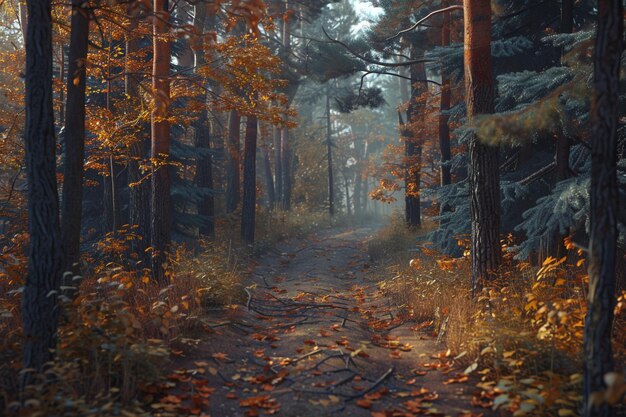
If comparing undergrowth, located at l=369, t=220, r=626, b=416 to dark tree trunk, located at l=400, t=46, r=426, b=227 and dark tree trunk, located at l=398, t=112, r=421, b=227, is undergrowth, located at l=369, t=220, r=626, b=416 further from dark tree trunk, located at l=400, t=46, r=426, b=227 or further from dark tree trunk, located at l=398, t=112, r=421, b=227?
dark tree trunk, located at l=400, t=46, r=426, b=227

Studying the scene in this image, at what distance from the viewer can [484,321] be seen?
636cm

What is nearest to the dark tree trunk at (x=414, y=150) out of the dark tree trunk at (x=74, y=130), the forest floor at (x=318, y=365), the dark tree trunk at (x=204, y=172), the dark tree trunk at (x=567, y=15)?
the dark tree trunk at (x=204, y=172)

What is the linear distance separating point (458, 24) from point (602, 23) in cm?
1274

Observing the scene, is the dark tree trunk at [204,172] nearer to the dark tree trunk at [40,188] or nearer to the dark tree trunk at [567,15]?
the dark tree trunk at [567,15]

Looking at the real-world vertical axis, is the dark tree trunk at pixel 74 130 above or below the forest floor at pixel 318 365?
above

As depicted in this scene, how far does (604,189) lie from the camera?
421cm

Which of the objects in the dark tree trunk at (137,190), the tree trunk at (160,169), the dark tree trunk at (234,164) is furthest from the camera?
the dark tree trunk at (234,164)

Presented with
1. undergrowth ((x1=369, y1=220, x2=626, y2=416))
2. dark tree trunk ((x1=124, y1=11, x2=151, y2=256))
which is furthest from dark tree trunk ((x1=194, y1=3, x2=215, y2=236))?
undergrowth ((x1=369, y1=220, x2=626, y2=416))

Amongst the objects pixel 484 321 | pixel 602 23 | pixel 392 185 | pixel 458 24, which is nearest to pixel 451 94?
pixel 458 24

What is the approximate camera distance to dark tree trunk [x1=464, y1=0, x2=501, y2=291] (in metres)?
7.92

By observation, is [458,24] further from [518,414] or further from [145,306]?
[518,414]

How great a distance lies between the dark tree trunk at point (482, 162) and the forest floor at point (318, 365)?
1453 millimetres

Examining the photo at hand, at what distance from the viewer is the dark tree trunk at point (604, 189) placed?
4188mm

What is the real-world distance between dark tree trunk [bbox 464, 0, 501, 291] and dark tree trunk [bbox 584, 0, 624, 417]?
11.9 feet
